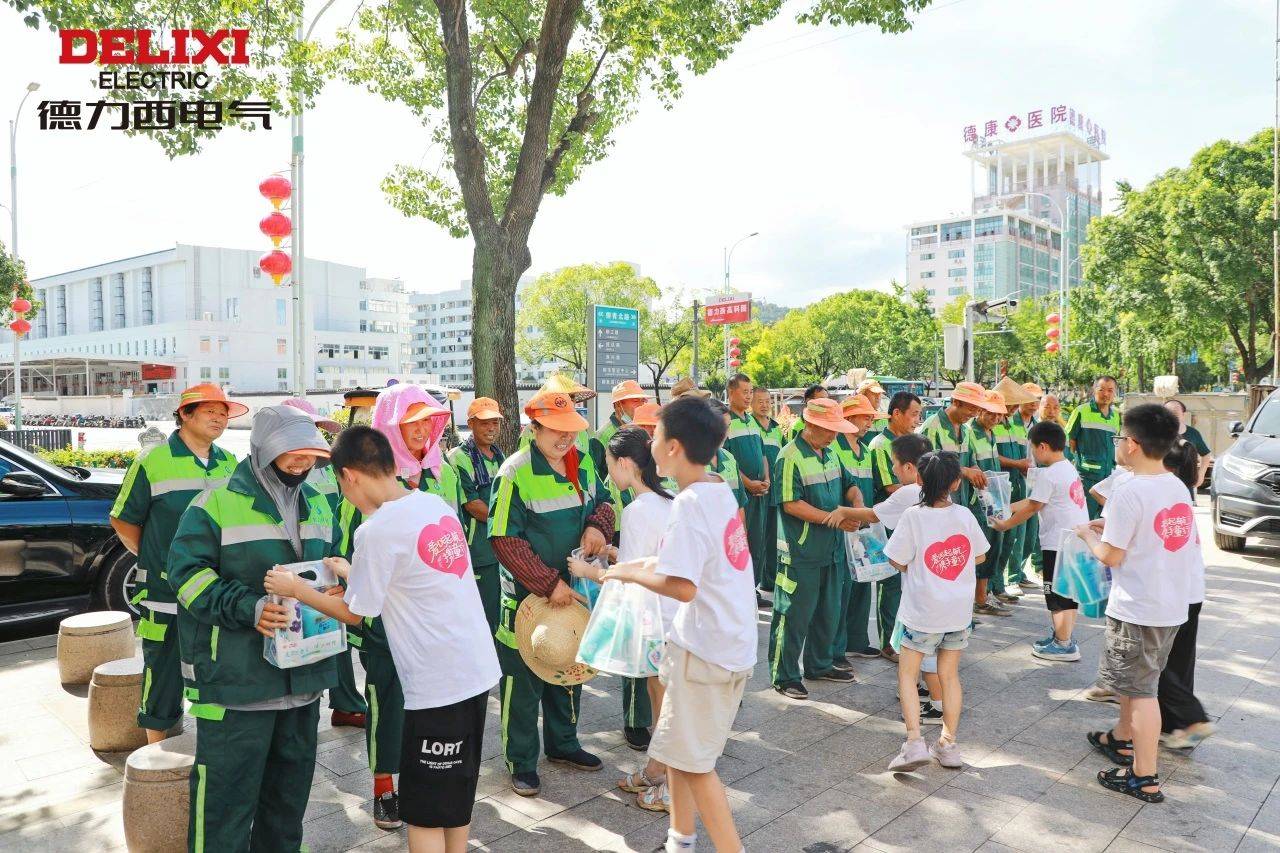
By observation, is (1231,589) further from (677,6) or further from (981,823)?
(677,6)

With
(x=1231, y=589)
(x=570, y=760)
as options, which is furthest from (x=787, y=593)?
(x=1231, y=589)

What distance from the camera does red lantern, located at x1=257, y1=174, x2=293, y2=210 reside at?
13.2m

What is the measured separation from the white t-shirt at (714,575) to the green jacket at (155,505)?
242cm

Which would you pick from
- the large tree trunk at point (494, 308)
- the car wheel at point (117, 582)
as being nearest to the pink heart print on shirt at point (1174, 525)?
the large tree trunk at point (494, 308)

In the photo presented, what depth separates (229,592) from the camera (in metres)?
2.82

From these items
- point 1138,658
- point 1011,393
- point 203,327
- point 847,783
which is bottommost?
point 847,783

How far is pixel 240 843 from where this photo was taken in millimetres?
2914

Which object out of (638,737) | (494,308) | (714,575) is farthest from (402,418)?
(494,308)

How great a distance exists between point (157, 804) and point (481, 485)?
2.57m

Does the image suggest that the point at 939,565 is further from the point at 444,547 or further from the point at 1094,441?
the point at 1094,441

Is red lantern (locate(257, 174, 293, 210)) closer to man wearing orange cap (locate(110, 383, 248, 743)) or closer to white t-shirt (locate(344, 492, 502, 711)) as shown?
man wearing orange cap (locate(110, 383, 248, 743))

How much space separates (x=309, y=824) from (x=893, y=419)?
4.73 meters

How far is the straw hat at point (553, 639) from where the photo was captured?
3691 mm

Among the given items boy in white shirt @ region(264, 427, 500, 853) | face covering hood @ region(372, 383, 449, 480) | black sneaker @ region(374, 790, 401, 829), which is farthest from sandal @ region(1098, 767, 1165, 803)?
face covering hood @ region(372, 383, 449, 480)
